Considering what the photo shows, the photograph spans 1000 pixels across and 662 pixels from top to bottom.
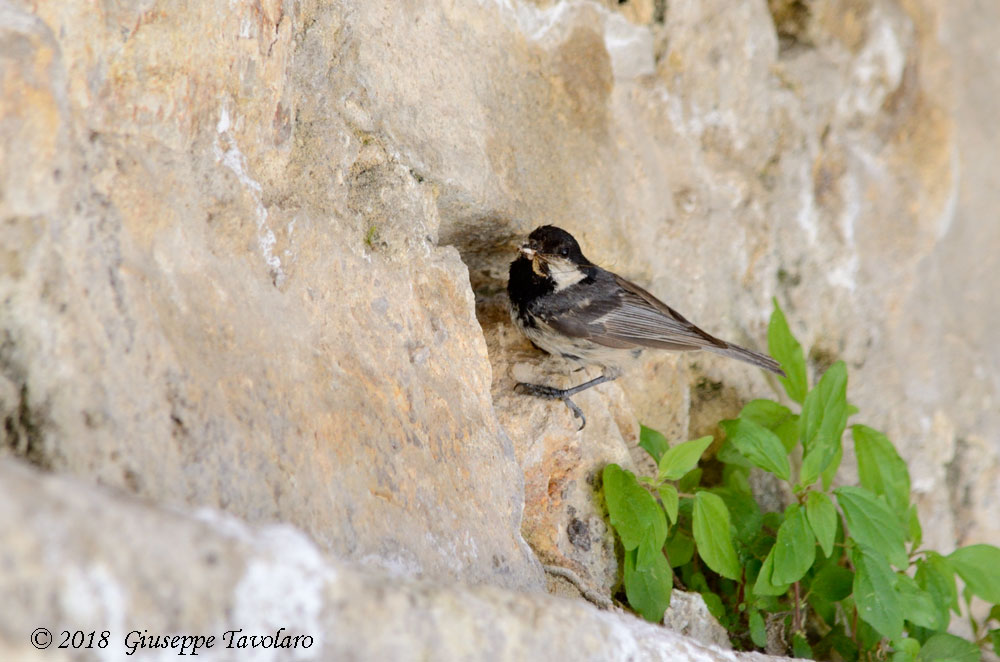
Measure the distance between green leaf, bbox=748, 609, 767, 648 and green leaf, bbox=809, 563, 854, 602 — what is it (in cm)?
24

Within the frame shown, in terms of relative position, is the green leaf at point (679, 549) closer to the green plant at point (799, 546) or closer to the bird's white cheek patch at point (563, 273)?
the green plant at point (799, 546)

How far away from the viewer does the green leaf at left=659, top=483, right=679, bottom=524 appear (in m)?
3.33

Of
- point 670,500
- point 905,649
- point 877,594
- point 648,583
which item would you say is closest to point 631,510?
point 670,500

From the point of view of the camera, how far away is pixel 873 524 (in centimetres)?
338

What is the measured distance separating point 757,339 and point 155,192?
10.4 feet

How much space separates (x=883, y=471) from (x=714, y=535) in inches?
39.1

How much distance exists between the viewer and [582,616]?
6.93 feet

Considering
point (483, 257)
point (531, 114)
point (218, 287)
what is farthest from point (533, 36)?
point (218, 287)

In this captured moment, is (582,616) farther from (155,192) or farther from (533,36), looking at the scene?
(533,36)

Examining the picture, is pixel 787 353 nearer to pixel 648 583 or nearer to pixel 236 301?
pixel 648 583

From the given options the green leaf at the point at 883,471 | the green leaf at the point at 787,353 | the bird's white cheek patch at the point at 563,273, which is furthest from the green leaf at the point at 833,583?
the bird's white cheek patch at the point at 563,273

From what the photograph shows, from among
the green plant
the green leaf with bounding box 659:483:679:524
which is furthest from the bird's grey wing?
the green leaf with bounding box 659:483:679:524

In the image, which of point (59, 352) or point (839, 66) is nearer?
point (59, 352)

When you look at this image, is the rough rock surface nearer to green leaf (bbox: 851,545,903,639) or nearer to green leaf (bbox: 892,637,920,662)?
green leaf (bbox: 851,545,903,639)
